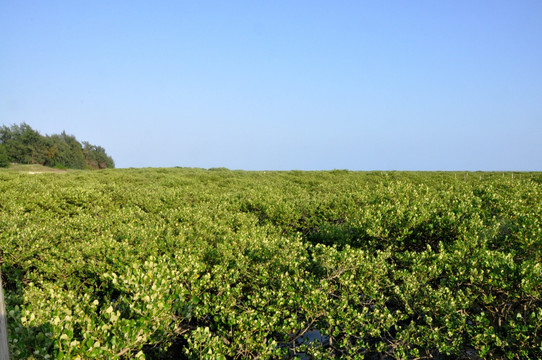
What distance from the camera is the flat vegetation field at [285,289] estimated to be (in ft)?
26.1

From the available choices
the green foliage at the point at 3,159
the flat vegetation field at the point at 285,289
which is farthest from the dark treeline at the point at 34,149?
the flat vegetation field at the point at 285,289

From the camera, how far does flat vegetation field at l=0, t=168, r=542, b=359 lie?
7949 mm

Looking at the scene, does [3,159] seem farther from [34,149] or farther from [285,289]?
[285,289]

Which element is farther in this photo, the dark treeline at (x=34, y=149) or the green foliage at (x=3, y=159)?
the dark treeline at (x=34, y=149)

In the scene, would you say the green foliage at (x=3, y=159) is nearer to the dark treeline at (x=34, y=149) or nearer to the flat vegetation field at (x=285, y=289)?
the dark treeline at (x=34, y=149)

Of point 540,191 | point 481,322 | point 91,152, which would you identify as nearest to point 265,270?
point 481,322

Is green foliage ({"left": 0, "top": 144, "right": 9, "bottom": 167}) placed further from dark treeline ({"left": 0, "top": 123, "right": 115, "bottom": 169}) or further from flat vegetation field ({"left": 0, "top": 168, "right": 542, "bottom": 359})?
flat vegetation field ({"left": 0, "top": 168, "right": 542, "bottom": 359})

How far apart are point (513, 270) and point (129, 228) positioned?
13247mm

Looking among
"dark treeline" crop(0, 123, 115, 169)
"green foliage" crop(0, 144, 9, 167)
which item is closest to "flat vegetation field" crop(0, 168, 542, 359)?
"green foliage" crop(0, 144, 9, 167)

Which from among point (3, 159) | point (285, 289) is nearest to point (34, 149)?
point (3, 159)

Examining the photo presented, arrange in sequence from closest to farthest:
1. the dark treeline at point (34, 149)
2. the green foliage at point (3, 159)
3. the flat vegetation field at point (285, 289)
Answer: the flat vegetation field at point (285, 289) < the green foliage at point (3, 159) < the dark treeline at point (34, 149)

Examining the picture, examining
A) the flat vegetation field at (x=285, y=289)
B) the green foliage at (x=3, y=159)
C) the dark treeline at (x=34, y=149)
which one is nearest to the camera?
the flat vegetation field at (x=285, y=289)

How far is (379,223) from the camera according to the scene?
1333cm

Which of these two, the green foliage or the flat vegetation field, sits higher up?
the green foliage
